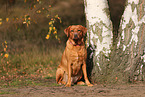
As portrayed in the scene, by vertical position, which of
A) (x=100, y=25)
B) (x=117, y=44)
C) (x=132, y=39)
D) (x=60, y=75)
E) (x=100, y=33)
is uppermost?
(x=100, y=25)

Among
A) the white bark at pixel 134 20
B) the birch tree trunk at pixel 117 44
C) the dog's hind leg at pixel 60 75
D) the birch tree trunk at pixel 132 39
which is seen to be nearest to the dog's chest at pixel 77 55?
the birch tree trunk at pixel 117 44

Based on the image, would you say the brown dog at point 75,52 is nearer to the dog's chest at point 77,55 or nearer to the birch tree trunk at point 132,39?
the dog's chest at point 77,55

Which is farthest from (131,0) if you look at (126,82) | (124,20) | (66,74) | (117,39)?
(66,74)

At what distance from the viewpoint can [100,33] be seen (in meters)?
5.62

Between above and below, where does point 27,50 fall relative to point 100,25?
below

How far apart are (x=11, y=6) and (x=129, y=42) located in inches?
231

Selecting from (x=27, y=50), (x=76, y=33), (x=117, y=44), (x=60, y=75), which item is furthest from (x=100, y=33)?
(x=27, y=50)

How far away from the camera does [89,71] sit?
5.80 meters

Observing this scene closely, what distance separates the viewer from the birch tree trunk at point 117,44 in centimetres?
535

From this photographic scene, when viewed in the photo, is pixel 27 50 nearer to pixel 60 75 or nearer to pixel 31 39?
pixel 31 39

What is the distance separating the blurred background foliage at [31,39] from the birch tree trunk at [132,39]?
0.59 metres

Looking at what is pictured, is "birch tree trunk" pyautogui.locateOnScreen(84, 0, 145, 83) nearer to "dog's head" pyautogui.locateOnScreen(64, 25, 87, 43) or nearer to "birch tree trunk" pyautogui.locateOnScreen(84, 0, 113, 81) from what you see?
"birch tree trunk" pyautogui.locateOnScreen(84, 0, 113, 81)

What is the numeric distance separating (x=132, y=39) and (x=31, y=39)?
6528 mm

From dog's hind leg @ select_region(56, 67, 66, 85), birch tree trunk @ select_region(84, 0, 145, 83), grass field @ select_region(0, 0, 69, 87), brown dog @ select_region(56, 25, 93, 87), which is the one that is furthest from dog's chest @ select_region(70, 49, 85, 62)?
grass field @ select_region(0, 0, 69, 87)
